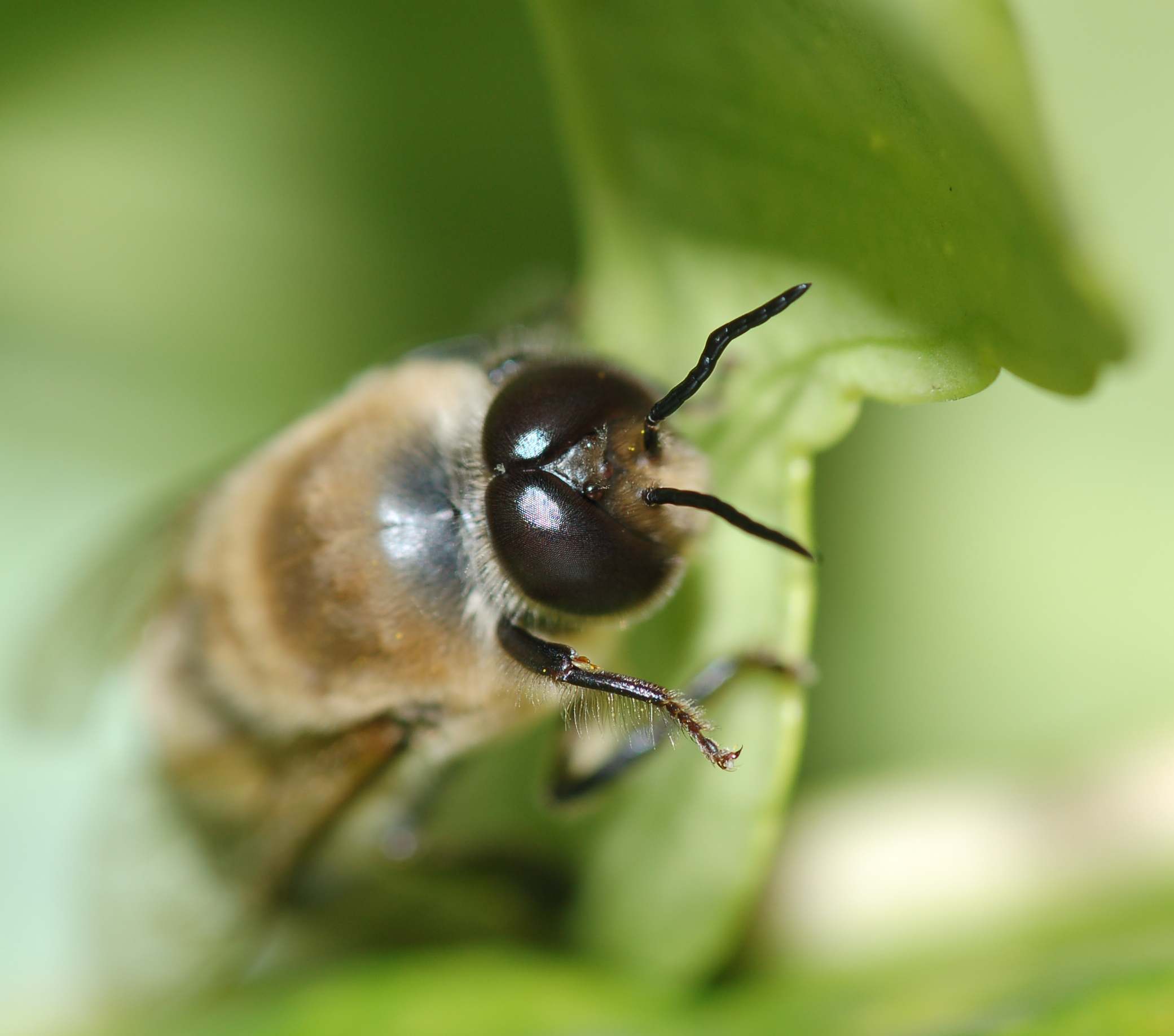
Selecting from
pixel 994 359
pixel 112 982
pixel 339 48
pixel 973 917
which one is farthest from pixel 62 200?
pixel 973 917

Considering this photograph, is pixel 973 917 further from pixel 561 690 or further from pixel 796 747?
pixel 561 690

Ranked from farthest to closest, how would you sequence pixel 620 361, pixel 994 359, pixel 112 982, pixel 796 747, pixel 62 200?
pixel 112 982 → pixel 62 200 → pixel 620 361 → pixel 796 747 → pixel 994 359

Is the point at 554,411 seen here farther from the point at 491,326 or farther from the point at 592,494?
the point at 491,326

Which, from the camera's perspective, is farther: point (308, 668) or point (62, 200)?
point (62, 200)

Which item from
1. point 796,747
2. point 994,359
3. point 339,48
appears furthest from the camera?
point 339,48

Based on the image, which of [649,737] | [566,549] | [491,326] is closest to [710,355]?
[566,549]

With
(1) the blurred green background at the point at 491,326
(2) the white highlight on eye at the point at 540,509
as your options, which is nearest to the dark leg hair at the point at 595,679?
(2) the white highlight on eye at the point at 540,509

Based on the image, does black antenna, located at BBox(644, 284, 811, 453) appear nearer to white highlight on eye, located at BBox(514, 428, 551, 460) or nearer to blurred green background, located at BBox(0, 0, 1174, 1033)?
white highlight on eye, located at BBox(514, 428, 551, 460)
